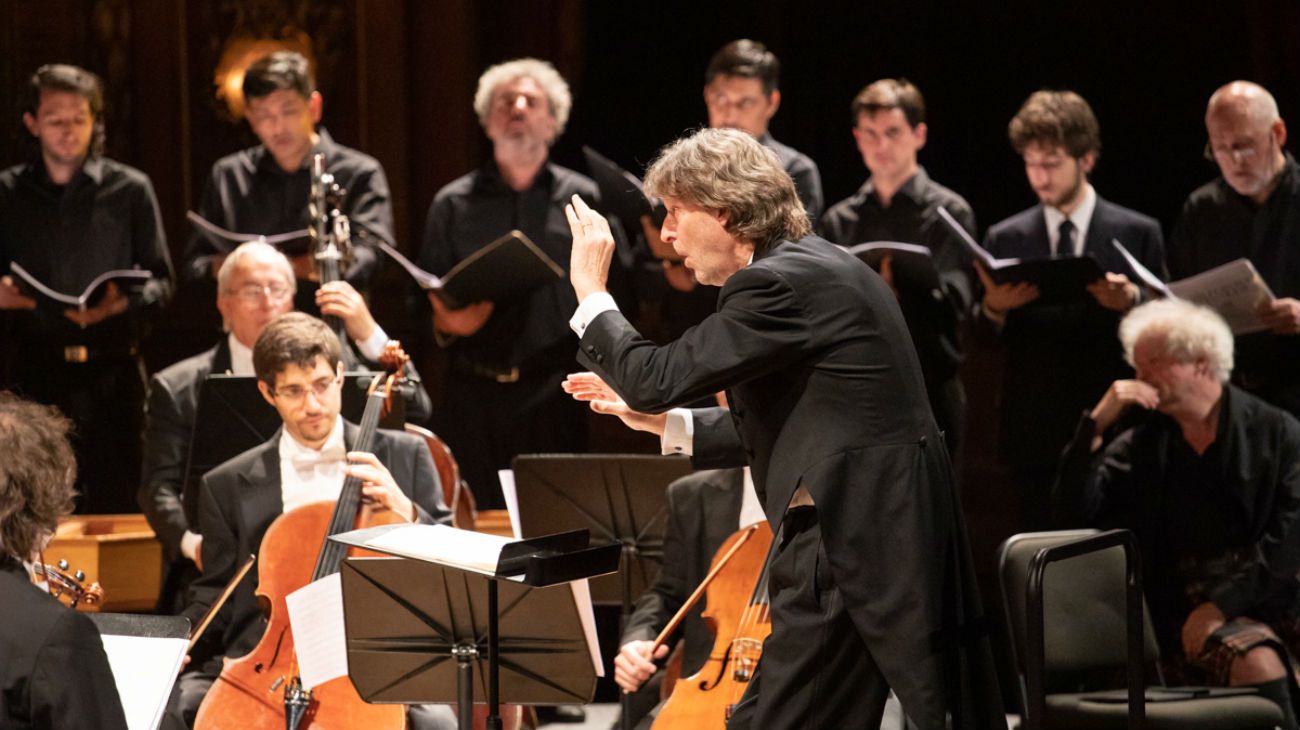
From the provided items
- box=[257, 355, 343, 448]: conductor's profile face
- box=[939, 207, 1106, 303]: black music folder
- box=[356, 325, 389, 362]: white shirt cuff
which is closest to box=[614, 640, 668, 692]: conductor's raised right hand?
box=[257, 355, 343, 448]: conductor's profile face

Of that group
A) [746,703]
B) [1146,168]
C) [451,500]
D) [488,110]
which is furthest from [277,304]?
[1146,168]

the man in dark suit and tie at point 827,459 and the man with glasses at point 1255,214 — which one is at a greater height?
the man with glasses at point 1255,214

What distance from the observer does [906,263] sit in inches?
192

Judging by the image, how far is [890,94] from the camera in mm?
5387

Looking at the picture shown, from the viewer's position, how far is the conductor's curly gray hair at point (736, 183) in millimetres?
2750

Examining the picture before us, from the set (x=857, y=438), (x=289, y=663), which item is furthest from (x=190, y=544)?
(x=857, y=438)

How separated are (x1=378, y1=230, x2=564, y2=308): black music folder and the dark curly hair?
2.65 metres

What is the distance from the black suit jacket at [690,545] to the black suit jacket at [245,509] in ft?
1.87

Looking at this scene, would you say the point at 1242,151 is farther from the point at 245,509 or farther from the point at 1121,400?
the point at 245,509

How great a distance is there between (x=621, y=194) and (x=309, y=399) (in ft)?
4.41

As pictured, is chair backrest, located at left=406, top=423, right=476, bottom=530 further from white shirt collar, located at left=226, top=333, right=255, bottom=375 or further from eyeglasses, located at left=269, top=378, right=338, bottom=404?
white shirt collar, located at left=226, top=333, right=255, bottom=375

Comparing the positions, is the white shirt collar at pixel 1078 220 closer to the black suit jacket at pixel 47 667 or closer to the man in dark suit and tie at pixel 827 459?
the man in dark suit and tie at pixel 827 459

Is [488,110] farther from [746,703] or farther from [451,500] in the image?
[746,703]

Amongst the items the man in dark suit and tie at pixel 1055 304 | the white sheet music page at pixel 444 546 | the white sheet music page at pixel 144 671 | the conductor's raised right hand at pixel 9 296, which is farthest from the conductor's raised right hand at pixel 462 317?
the white sheet music page at pixel 144 671
